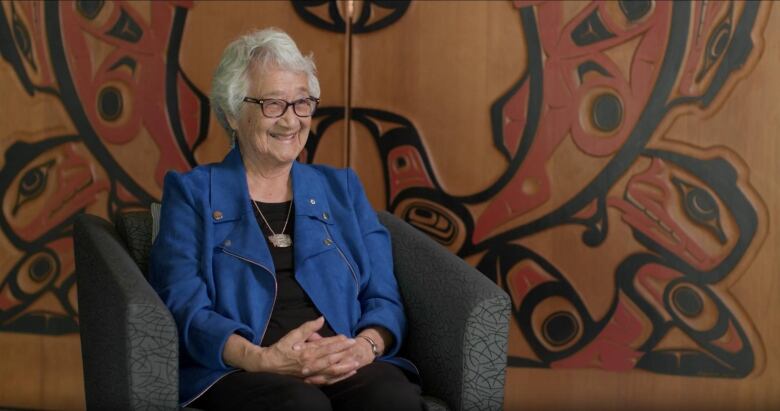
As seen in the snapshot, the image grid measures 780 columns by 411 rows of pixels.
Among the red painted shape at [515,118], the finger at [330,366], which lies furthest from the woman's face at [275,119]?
the red painted shape at [515,118]

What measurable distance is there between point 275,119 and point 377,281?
464 mm

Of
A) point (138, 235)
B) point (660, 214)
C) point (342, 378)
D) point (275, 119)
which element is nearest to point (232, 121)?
point (275, 119)

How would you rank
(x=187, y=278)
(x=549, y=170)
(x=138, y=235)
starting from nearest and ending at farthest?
(x=187, y=278), (x=138, y=235), (x=549, y=170)

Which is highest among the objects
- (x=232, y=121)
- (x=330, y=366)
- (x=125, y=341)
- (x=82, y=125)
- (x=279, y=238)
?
(x=232, y=121)

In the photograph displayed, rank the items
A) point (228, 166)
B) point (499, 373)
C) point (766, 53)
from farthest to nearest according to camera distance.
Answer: point (766, 53), point (228, 166), point (499, 373)

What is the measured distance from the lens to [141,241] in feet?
8.15

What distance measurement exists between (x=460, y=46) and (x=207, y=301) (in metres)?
1.46

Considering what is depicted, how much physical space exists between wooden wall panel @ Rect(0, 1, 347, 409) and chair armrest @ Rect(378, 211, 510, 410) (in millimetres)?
1089

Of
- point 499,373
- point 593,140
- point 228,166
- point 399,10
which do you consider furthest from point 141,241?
point 593,140

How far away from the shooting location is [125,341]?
198 cm

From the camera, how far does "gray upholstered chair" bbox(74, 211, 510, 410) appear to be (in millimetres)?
1989

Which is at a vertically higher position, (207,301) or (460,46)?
(460,46)

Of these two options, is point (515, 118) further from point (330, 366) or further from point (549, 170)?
point (330, 366)

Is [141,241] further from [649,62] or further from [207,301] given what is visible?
[649,62]
